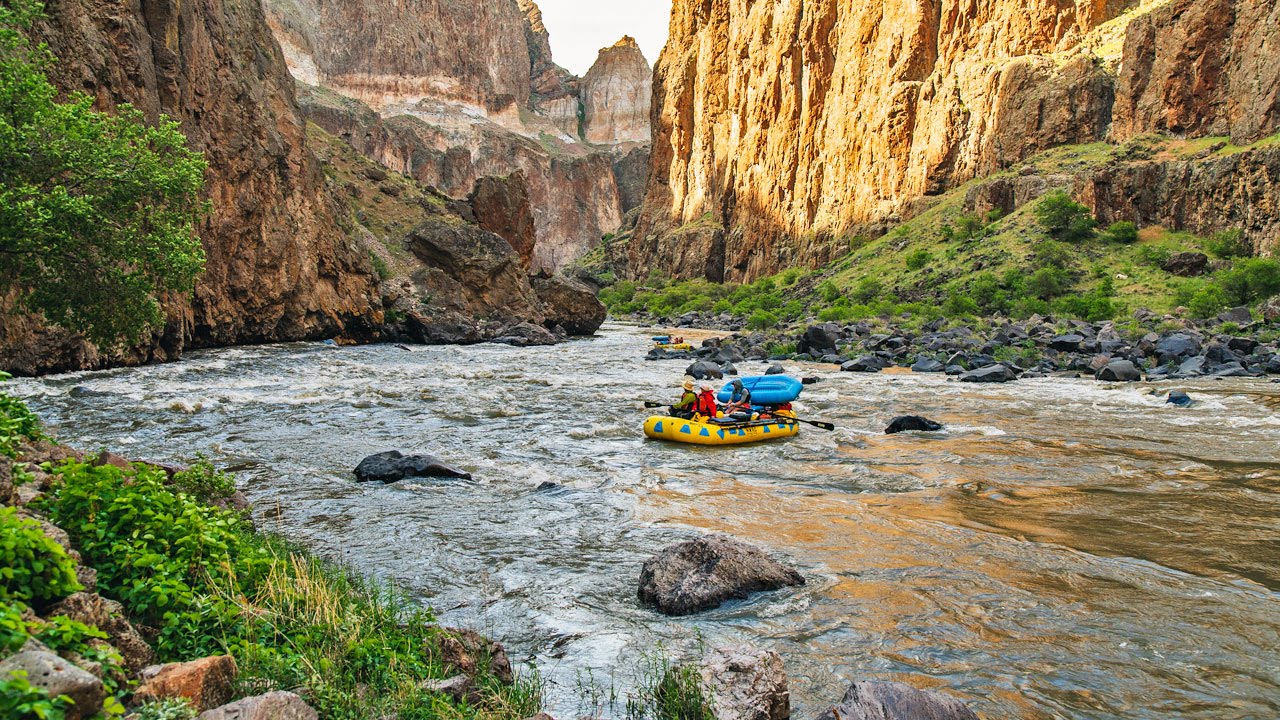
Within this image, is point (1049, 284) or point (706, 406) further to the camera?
point (1049, 284)

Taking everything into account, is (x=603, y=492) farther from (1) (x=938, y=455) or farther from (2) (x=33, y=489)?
(2) (x=33, y=489)

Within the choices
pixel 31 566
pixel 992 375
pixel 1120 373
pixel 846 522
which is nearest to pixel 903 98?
pixel 992 375

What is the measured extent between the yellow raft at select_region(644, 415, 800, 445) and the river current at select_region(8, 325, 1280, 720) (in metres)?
0.33

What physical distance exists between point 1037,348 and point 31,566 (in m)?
29.1

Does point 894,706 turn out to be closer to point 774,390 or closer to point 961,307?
point 774,390

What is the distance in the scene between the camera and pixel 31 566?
3.76 metres

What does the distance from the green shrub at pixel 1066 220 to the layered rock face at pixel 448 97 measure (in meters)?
118

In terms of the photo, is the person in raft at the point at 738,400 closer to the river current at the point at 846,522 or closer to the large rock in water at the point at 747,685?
the river current at the point at 846,522

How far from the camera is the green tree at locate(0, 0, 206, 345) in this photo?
1069cm

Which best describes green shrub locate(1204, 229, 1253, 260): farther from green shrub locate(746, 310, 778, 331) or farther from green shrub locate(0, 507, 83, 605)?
green shrub locate(0, 507, 83, 605)

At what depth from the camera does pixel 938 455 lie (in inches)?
540

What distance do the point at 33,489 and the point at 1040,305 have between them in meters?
38.7

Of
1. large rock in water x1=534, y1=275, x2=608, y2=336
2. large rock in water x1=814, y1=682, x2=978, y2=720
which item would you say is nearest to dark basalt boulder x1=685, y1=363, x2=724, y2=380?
large rock in water x1=814, y1=682, x2=978, y2=720

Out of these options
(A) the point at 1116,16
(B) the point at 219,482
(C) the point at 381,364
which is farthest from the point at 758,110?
(B) the point at 219,482
